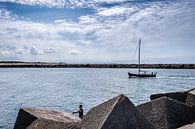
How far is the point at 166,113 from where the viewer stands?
404 inches

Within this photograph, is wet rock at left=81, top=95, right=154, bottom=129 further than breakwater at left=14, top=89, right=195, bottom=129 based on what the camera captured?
No

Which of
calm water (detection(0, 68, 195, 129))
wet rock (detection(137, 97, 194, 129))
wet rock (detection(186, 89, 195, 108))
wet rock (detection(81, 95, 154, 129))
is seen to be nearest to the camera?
wet rock (detection(81, 95, 154, 129))

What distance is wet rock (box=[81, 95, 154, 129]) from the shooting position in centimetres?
795

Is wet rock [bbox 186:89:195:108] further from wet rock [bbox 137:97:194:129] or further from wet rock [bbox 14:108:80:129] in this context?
wet rock [bbox 14:108:80:129]

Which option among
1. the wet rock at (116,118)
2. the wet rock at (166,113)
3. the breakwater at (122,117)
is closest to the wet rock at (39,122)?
the breakwater at (122,117)

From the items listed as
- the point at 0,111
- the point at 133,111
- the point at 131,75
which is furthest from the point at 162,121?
the point at 131,75

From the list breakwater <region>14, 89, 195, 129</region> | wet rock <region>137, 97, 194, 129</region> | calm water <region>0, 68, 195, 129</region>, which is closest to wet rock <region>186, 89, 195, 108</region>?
breakwater <region>14, 89, 195, 129</region>

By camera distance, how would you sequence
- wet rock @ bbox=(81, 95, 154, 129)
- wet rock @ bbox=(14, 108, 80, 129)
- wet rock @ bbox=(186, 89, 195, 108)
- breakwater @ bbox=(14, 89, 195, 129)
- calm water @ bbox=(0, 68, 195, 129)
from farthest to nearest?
calm water @ bbox=(0, 68, 195, 129), wet rock @ bbox=(186, 89, 195, 108), wet rock @ bbox=(14, 108, 80, 129), breakwater @ bbox=(14, 89, 195, 129), wet rock @ bbox=(81, 95, 154, 129)

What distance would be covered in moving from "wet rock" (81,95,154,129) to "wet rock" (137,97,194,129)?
175cm

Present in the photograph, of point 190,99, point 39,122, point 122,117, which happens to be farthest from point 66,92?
point 122,117

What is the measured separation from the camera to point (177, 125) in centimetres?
1030

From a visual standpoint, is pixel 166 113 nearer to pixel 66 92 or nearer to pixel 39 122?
pixel 39 122

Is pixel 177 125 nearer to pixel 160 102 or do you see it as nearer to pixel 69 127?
pixel 160 102

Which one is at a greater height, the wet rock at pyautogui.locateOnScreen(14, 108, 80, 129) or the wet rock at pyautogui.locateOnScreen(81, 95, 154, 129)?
the wet rock at pyautogui.locateOnScreen(81, 95, 154, 129)
